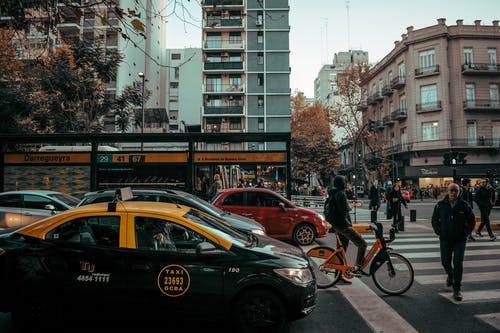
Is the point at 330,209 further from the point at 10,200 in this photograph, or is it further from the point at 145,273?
the point at 10,200

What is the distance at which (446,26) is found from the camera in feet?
134

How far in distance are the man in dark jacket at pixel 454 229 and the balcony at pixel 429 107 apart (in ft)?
131

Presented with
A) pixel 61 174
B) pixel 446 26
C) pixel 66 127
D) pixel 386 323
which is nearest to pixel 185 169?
pixel 61 174

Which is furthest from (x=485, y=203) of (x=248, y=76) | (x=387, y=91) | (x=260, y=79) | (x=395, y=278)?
(x=248, y=76)

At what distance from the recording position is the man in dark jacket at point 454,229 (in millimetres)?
5594

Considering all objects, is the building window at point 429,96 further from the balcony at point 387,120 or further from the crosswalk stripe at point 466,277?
the crosswalk stripe at point 466,277

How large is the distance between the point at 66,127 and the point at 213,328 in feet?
77.6

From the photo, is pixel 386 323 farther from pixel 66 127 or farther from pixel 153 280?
pixel 66 127

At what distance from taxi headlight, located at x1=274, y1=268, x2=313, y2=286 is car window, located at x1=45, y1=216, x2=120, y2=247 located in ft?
6.49

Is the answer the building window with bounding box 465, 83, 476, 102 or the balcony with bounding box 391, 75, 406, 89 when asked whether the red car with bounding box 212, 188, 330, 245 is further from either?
the balcony with bounding box 391, 75, 406, 89

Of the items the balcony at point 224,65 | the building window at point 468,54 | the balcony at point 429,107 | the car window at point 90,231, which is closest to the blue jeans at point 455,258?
the car window at point 90,231

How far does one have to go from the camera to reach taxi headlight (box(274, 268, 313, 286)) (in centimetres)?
416

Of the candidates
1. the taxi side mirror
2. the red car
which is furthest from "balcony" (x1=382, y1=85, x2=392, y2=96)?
the taxi side mirror

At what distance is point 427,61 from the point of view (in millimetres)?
42062
